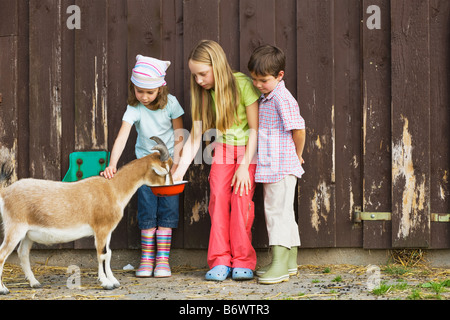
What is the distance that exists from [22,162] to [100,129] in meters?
0.86

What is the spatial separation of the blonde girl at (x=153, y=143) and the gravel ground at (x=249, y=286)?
0.79 feet

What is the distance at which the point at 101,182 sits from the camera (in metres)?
4.80

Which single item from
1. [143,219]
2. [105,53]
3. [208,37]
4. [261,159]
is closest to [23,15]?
[105,53]

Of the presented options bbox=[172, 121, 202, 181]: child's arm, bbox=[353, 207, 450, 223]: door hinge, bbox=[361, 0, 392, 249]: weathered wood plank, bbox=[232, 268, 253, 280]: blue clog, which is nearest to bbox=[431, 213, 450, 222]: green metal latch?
bbox=[353, 207, 450, 223]: door hinge

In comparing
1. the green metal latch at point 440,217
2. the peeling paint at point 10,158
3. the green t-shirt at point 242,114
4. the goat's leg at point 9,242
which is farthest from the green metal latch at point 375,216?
the peeling paint at point 10,158

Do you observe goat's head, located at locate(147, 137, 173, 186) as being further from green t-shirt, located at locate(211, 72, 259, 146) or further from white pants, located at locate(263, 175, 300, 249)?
white pants, located at locate(263, 175, 300, 249)

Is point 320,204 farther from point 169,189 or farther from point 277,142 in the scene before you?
point 169,189

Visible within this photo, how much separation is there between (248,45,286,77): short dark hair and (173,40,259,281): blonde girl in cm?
25

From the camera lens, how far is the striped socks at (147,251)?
5250mm

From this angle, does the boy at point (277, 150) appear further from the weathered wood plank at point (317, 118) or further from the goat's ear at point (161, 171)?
the goat's ear at point (161, 171)

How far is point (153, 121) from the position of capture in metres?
5.20

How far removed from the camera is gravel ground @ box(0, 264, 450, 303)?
173 inches

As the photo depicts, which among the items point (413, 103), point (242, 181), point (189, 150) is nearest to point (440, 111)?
point (413, 103)

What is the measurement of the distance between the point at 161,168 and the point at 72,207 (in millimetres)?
770
